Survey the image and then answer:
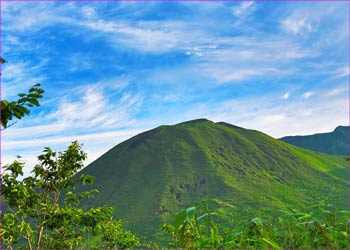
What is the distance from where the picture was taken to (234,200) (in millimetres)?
122625

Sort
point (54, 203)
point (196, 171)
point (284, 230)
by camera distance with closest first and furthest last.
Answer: point (284, 230), point (54, 203), point (196, 171)

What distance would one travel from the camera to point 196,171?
484 ft

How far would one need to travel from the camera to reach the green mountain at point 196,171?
12988 cm

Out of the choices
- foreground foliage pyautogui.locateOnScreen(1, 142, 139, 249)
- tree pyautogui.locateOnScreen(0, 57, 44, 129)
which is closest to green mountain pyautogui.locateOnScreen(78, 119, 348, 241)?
foreground foliage pyautogui.locateOnScreen(1, 142, 139, 249)

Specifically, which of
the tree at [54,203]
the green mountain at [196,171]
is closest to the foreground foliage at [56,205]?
the tree at [54,203]

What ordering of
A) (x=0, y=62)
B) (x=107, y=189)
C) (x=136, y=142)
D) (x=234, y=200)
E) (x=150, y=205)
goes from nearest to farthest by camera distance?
(x=0, y=62) < (x=234, y=200) < (x=150, y=205) < (x=107, y=189) < (x=136, y=142)

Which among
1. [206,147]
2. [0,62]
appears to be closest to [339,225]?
[0,62]

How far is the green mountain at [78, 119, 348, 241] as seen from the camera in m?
130

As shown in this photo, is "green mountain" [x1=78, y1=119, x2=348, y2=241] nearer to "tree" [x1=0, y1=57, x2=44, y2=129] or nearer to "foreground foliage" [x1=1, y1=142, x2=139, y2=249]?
"foreground foliage" [x1=1, y1=142, x2=139, y2=249]

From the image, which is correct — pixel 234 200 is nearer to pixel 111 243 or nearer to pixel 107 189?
pixel 107 189

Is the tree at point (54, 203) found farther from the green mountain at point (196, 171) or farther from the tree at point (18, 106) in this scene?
the green mountain at point (196, 171)

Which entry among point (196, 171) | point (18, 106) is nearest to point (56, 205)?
point (18, 106)

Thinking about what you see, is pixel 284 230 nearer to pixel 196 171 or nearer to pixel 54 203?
pixel 54 203

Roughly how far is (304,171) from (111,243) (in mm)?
123900
